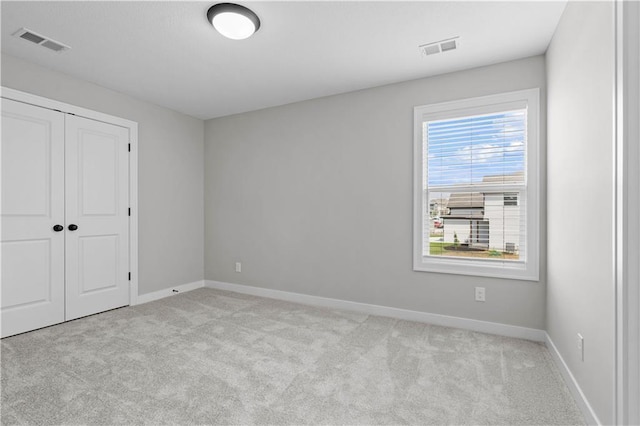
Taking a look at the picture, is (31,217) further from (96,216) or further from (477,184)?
(477,184)

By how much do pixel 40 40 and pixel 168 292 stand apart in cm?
304

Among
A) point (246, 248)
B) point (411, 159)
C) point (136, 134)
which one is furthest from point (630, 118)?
point (136, 134)

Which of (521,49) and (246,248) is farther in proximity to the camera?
(246,248)

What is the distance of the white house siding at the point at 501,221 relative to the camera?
9.68 feet

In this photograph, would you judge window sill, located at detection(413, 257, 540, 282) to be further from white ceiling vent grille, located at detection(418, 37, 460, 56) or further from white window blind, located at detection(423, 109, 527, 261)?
white ceiling vent grille, located at detection(418, 37, 460, 56)

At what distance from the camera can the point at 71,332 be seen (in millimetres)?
3002

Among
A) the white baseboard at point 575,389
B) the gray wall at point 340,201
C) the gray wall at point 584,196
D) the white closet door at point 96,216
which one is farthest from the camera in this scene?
the white closet door at point 96,216

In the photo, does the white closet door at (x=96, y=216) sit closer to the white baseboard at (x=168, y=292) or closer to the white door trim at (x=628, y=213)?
the white baseboard at (x=168, y=292)

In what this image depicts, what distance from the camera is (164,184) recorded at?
432 centimetres

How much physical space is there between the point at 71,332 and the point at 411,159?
3.72 meters

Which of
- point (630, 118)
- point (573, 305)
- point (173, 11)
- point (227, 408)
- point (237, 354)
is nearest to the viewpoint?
point (630, 118)

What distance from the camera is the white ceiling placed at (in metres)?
2.24

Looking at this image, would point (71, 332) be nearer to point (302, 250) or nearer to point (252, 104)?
point (302, 250)

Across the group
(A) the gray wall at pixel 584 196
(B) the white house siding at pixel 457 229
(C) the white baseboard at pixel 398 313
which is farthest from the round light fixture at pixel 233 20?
(C) the white baseboard at pixel 398 313
